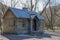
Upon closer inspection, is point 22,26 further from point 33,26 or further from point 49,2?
point 49,2

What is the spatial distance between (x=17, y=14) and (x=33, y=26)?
5015mm

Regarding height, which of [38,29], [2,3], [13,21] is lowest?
[38,29]

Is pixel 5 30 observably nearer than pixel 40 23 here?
Yes

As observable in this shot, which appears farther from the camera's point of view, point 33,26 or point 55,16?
point 55,16

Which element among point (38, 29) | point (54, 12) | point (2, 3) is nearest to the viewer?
point (38, 29)

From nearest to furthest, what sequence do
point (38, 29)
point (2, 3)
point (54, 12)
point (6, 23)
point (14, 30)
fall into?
point (14, 30) → point (6, 23) → point (38, 29) → point (2, 3) → point (54, 12)

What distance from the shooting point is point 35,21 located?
3341 cm

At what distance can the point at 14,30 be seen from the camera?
29656mm

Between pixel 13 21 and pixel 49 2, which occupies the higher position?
pixel 49 2

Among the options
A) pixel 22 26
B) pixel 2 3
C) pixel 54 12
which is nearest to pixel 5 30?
pixel 22 26

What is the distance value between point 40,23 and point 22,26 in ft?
17.7

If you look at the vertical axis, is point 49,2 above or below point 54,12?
above

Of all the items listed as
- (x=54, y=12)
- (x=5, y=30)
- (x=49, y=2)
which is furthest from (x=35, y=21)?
(x=54, y=12)

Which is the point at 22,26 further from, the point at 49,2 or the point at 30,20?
the point at 49,2
